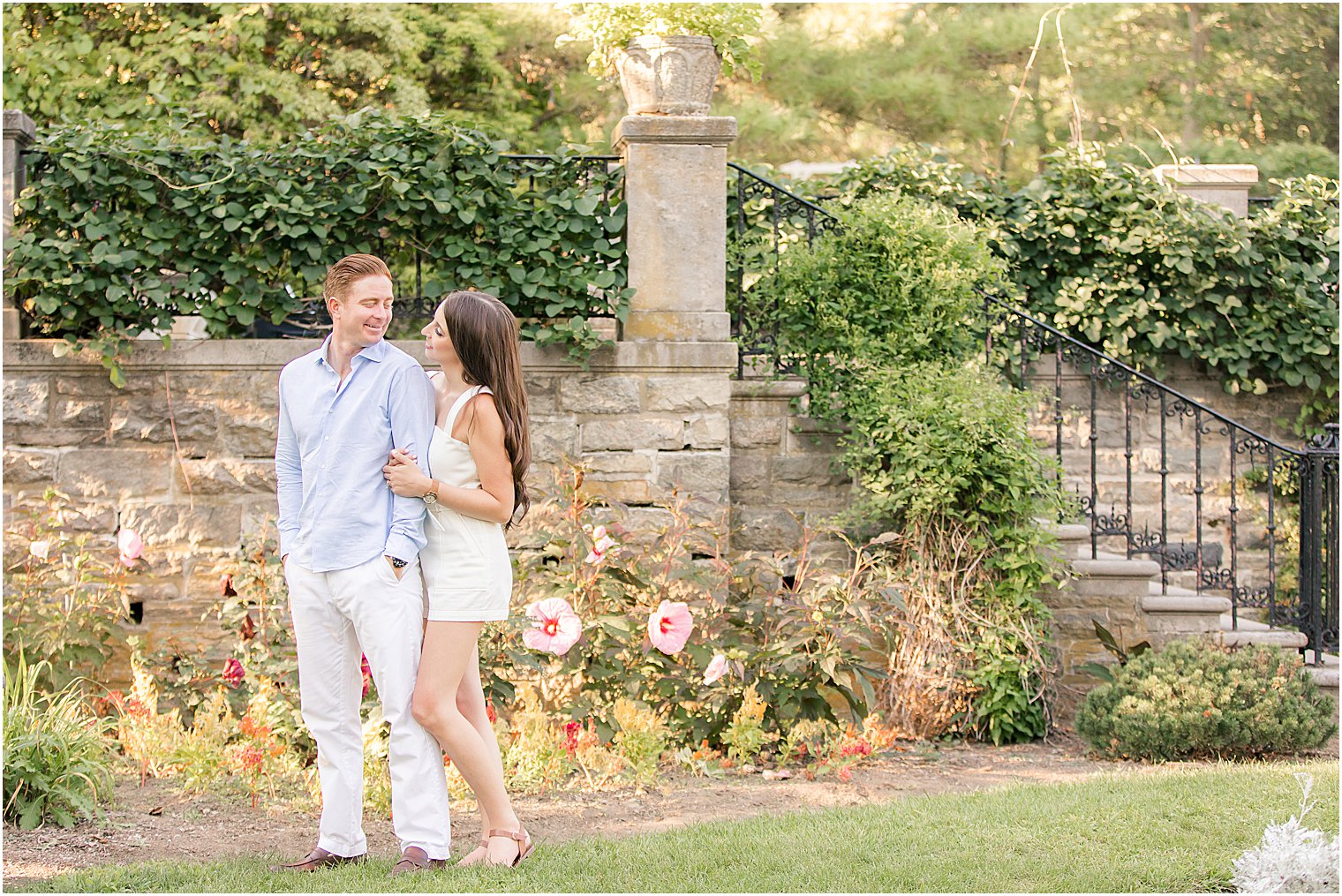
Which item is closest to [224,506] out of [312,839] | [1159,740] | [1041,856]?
[312,839]

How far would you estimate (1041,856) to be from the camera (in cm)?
→ 372

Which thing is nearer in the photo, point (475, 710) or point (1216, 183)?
point (475, 710)

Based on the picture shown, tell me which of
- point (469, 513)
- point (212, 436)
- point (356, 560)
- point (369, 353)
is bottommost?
point (356, 560)

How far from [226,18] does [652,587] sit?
21.5 feet

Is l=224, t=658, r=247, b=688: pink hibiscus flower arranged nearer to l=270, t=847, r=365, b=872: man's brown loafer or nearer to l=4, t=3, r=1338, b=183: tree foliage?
l=270, t=847, r=365, b=872: man's brown loafer

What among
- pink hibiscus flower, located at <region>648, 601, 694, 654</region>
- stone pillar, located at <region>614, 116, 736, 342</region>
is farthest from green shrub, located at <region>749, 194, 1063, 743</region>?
pink hibiscus flower, located at <region>648, 601, 694, 654</region>

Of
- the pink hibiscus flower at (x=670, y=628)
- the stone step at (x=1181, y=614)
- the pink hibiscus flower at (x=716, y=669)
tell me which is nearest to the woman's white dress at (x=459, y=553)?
the pink hibiscus flower at (x=670, y=628)

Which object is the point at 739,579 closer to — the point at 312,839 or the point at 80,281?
the point at 312,839

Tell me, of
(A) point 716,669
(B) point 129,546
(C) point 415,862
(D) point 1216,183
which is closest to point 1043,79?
(D) point 1216,183

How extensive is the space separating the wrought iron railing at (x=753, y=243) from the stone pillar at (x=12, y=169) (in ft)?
11.5

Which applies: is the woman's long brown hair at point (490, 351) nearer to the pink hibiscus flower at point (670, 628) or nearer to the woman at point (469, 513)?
the woman at point (469, 513)

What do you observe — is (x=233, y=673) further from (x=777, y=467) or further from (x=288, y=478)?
(x=777, y=467)

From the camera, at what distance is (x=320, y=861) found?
3564 millimetres

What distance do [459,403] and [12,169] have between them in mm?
3582
